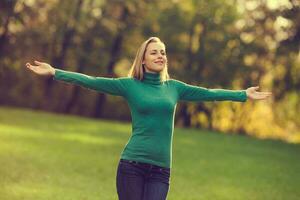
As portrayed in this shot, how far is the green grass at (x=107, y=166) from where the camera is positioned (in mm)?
12891

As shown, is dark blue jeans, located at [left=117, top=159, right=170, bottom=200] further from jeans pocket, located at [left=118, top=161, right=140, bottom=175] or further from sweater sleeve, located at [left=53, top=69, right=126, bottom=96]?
sweater sleeve, located at [left=53, top=69, right=126, bottom=96]

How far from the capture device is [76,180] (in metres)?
13.9

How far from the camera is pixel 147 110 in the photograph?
21.3 feet

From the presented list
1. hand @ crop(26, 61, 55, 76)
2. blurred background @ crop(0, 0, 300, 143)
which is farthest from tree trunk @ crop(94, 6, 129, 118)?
hand @ crop(26, 61, 55, 76)

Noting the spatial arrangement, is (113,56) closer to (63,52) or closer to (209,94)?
(63,52)

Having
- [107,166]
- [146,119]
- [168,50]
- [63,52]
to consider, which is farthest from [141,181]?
[168,50]

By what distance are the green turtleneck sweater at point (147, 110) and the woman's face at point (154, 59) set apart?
0.25 feet

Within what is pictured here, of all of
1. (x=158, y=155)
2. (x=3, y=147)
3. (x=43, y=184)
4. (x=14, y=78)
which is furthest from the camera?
(x=14, y=78)

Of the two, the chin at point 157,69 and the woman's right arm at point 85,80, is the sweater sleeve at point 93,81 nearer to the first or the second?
the woman's right arm at point 85,80

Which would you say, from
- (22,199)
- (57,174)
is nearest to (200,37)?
(57,174)

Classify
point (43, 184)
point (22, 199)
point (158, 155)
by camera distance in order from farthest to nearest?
point (43, 184), point (22, 199), point (158, 155)

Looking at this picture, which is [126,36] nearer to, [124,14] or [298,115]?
[124,14]

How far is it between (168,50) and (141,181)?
39.3m

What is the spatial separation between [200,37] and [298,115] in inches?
336
